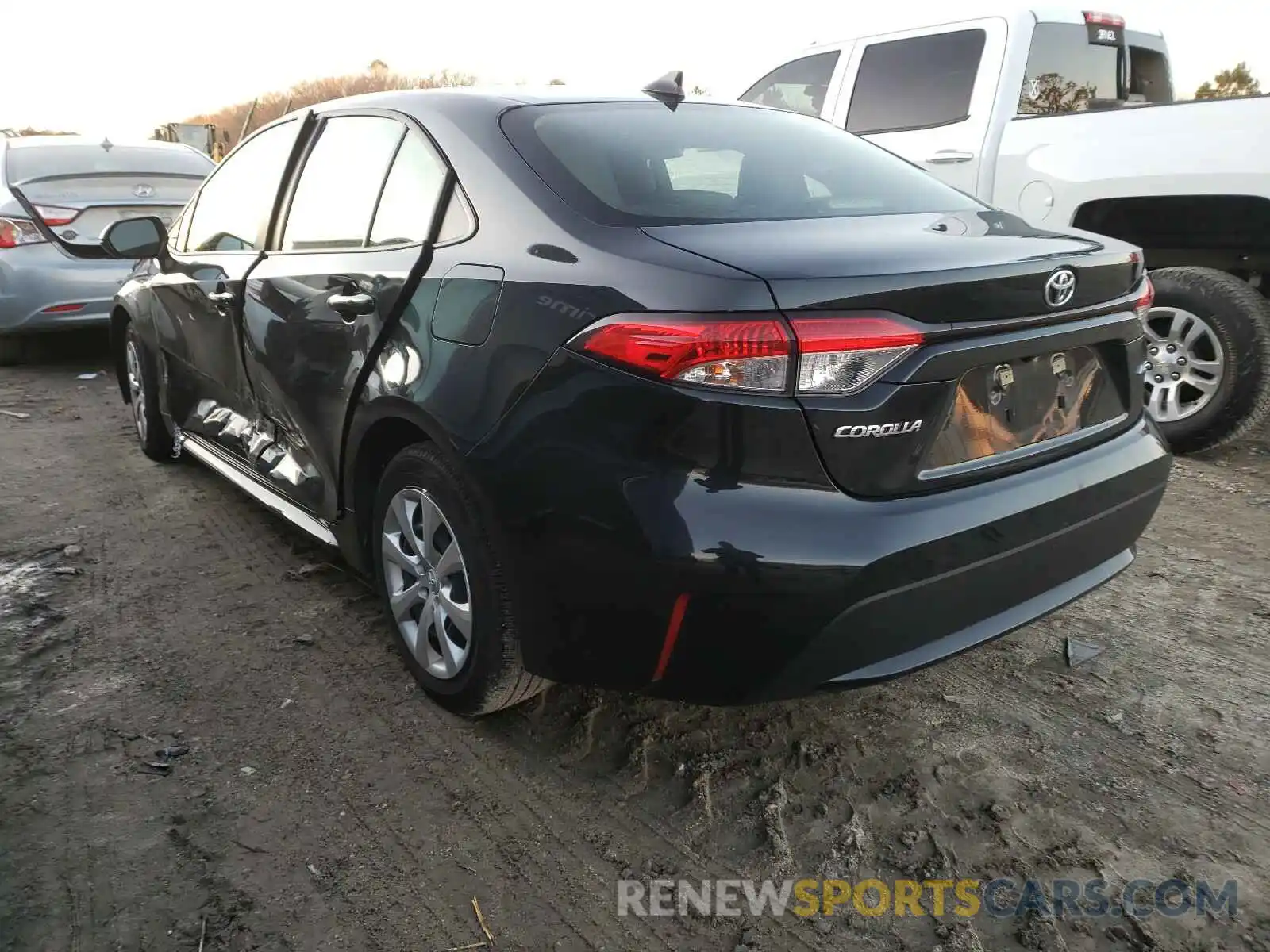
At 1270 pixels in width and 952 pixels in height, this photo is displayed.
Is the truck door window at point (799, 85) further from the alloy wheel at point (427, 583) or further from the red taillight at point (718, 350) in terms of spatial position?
the red taillight at point (718, 350)

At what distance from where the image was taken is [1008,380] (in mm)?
2113

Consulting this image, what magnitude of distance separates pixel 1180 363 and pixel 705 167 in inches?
122

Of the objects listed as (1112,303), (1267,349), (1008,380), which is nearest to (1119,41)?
(1267,349)

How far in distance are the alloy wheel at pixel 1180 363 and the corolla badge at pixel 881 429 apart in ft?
10.2

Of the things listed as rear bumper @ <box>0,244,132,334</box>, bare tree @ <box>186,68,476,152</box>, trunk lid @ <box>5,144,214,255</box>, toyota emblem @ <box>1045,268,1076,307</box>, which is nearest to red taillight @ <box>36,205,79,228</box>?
trunk lid @ <box>5,144,214,255</box>

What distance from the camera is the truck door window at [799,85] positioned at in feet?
19.9

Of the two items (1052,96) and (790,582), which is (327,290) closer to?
(790,582)

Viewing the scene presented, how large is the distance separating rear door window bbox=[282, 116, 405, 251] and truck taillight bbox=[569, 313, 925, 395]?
1.29m

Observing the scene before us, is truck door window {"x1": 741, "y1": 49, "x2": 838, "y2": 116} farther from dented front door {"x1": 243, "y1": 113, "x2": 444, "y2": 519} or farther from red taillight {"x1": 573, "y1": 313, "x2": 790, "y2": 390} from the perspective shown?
red taillight {"x1": 573, "y1": 313, "x2": 790, "y2": 390}

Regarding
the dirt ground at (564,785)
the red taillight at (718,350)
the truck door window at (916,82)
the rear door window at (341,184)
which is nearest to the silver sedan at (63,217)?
the rear door window at (341,184)

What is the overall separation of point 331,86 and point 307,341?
149 feet

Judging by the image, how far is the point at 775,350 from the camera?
72.3 inches

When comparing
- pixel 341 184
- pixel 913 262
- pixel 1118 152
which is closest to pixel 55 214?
pixel 341 184

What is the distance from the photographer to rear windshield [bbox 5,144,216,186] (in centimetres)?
686
